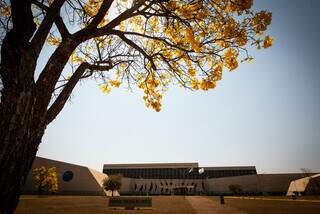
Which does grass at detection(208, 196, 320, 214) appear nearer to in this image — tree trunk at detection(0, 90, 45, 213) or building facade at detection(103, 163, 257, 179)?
tree trunk at detection(0, 90, 45, 213)

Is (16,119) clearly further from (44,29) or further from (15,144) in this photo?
(44,29)

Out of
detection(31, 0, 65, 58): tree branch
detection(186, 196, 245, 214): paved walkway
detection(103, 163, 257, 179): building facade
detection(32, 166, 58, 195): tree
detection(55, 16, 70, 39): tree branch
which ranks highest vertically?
detection(103, 163, 257, 179): building facade

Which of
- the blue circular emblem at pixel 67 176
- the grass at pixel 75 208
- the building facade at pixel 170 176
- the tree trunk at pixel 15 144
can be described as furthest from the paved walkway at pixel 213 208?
the building facade at pixel 170 176

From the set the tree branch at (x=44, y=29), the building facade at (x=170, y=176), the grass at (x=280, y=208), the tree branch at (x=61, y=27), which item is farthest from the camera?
the building facade at (x=170, y=176)

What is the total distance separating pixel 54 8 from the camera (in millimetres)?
3020

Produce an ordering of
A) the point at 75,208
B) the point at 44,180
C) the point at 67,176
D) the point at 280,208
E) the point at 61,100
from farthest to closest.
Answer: the point at 67,176 → the point at 44,180 → the point at 75,208 → the point at 280,208 → the point at 61,100

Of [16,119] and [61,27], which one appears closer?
[16,119]

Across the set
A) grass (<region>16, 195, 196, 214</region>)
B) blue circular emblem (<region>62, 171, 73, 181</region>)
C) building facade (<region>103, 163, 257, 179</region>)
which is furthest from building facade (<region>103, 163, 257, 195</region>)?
grass (<region>16, 195, 196, 214</region>)

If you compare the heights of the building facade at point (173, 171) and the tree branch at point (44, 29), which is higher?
the building facade at point (173, 171)

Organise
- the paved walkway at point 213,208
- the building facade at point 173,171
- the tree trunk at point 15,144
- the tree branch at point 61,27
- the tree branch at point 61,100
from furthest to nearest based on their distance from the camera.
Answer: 1. the building facade at point 173,171
2. the paved walkway at point 213,208
3. the tree branch at point 61,27
4. the tree branch at point 61,100
5. the tree trunk at point 15,144

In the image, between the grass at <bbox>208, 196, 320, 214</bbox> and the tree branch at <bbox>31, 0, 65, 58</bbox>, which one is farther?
the grass at <bbox>208, 196, 320, 214</bbox>

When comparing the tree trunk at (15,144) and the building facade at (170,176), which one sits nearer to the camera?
the tree trunk at (15,144)

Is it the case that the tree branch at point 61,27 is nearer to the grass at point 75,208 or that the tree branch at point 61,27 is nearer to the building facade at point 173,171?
the grass at point 75,208

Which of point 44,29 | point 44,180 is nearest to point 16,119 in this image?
point 44,29
